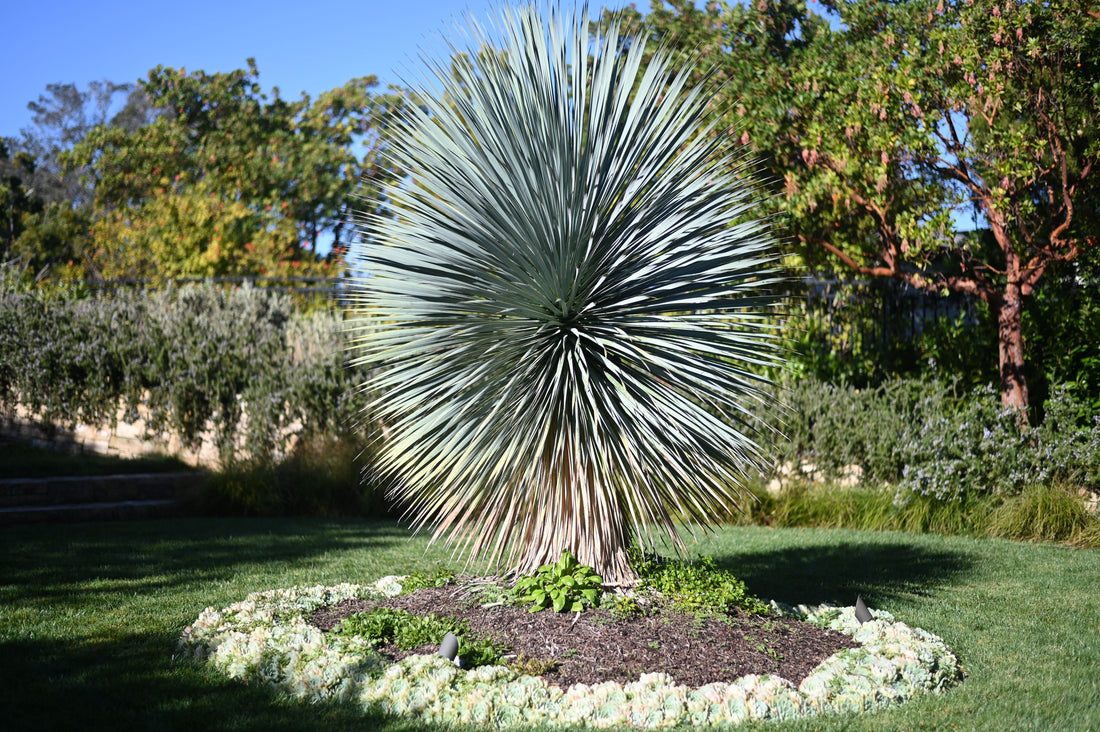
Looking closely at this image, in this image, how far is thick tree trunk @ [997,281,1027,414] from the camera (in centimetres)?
952

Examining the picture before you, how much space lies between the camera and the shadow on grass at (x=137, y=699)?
12.4ft

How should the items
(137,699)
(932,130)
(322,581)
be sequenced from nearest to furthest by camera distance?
(137,699)
(322,581)
(932,130)

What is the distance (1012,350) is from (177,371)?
9991 millimetres

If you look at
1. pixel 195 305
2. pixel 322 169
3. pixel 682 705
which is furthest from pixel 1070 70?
pixel 322 169

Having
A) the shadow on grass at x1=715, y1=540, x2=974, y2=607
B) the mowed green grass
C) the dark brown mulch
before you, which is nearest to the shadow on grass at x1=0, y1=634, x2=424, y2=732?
the mowed green grass

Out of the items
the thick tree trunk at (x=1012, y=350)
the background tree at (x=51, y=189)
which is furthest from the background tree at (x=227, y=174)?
the thick tree trunk at (x=1012, y=350)

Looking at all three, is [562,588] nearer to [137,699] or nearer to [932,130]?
[137,699]

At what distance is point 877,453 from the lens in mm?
10055

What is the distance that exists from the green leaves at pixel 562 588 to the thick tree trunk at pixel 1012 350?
257 inches

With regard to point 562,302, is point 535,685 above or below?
below

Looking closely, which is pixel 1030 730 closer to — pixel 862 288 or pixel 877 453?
pixel 877 453

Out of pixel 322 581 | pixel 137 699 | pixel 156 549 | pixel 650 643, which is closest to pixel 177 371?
pixel 156 549

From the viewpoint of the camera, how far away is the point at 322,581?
673cm

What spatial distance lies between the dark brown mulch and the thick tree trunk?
18.8 ft
